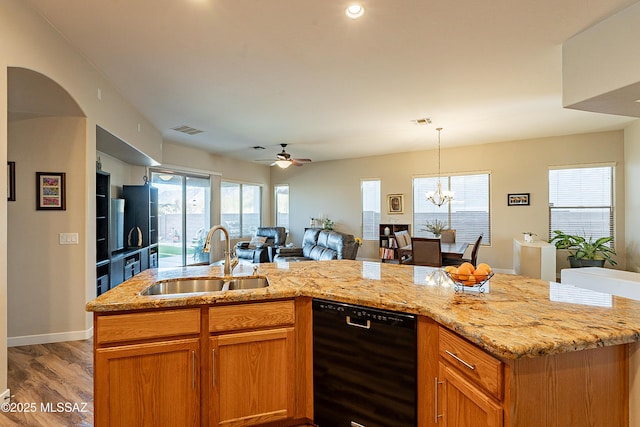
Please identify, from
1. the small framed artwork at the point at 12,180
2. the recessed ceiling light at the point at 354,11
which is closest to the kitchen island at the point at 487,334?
the recessed ceiling light at the point at 354,11

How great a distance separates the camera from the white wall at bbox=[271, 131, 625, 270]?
6.24m

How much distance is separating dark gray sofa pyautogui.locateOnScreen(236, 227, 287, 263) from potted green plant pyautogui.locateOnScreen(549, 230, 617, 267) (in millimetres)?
5819

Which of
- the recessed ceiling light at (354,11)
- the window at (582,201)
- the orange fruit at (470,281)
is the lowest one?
the orange fruit at (470,281)

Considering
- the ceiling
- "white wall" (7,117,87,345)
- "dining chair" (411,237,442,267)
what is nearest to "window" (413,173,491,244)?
the ceiling

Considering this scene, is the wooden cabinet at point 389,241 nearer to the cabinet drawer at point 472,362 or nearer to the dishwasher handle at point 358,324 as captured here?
the dishwasher handle at point 358,324

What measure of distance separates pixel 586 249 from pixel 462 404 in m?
6.15

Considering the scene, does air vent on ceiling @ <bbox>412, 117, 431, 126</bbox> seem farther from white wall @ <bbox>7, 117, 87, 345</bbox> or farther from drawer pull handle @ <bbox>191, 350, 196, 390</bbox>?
drawer pull handle @ <bbox>191, 350, 196, 390</bbox>

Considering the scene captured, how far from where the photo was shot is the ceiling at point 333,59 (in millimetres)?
2471

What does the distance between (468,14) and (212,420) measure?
321 cm

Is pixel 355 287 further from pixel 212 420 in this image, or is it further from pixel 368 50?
pixel 368 50

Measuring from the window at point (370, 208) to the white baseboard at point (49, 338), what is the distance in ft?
20.9

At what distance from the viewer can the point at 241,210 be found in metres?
9.08

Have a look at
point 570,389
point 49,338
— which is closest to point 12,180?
point 49,338

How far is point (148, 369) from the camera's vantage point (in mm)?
1698
